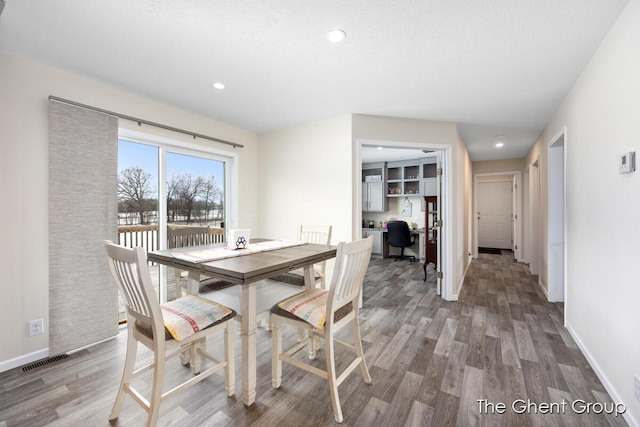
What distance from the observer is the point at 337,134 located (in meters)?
3.31

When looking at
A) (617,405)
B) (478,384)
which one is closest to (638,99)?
(617,405)

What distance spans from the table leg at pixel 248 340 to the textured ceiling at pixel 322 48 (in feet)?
5.27

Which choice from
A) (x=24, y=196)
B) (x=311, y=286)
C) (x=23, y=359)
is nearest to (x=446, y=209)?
(x=311, y=286)

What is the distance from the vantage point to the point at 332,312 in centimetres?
155

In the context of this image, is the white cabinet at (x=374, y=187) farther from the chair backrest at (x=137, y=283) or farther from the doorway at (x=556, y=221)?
the chair backrest at (x=137, y=283)

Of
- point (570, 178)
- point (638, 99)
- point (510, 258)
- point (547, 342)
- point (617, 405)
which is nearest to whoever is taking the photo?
point (638, 99)

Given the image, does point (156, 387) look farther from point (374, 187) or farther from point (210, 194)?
point (374, 187)

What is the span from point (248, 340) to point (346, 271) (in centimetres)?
68

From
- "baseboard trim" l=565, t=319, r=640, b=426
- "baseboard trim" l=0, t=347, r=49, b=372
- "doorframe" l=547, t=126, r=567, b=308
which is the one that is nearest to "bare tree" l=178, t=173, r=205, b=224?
"baseboard trim" l=0, t=347, r=49, b=372

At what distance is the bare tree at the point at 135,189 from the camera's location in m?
→ 2.76

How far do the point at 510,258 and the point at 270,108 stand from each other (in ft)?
19.8

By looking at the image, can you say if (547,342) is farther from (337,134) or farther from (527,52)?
(337,134)

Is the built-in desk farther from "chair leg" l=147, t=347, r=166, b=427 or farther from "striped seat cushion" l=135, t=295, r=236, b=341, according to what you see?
"chair leg" l=147, t=347, r=166, b=427

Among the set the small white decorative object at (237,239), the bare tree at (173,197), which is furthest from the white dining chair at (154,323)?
the bare tree at (173,197)
